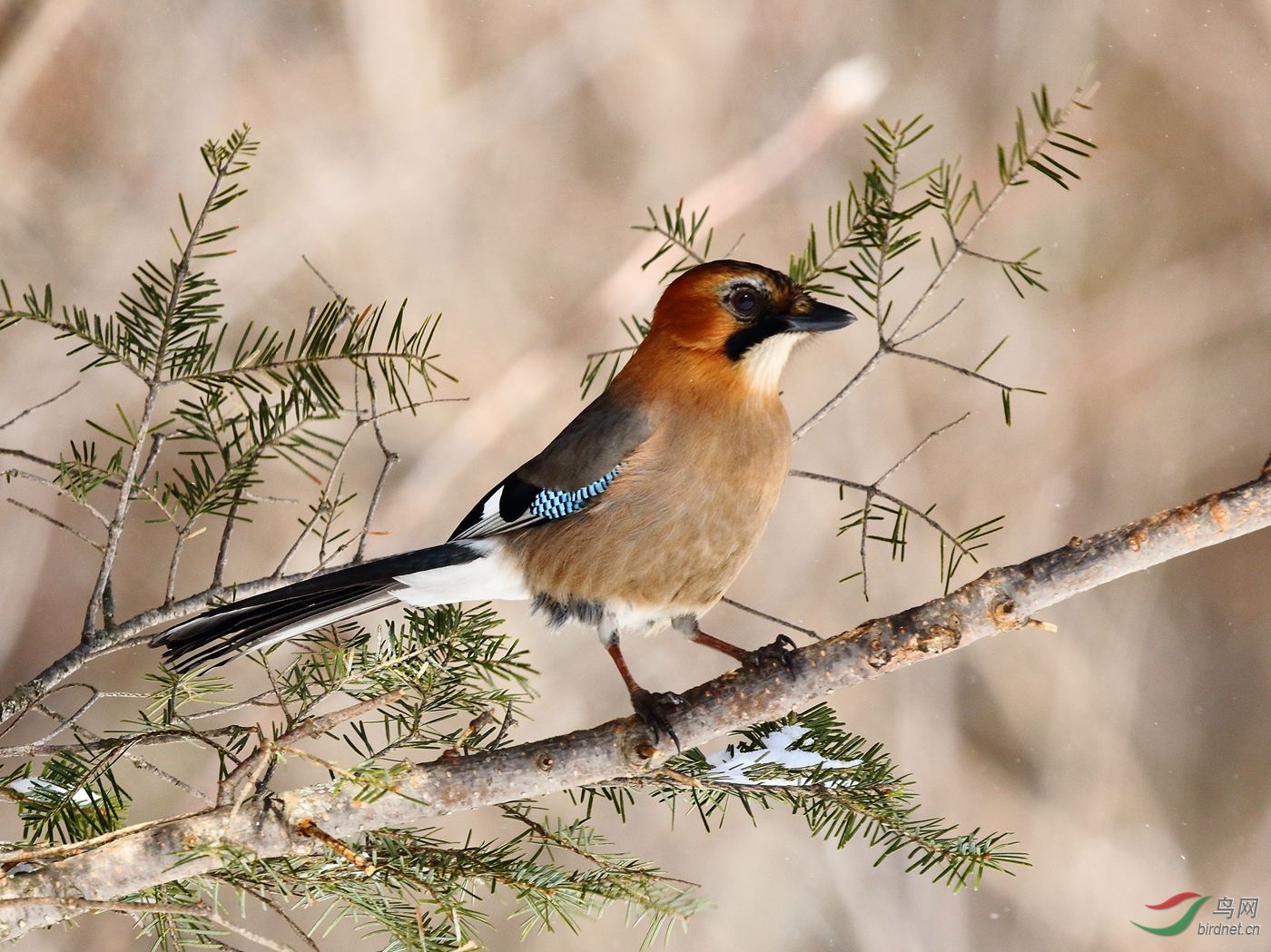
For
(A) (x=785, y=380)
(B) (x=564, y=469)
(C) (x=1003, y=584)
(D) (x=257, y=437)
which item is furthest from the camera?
(A) (x=785, y=380)

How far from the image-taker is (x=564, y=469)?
4.38 ft

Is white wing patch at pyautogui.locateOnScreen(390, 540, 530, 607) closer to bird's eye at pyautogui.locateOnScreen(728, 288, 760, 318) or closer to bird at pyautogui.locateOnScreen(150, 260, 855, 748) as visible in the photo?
bird at pyautogui.locateOnScreen(150, 260, 855, 748)

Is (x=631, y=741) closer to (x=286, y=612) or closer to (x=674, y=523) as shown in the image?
(x=674, y=523)

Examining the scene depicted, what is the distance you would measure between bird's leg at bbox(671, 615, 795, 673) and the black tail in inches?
11.4

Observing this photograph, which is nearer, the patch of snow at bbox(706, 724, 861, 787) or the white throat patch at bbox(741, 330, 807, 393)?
the patch of snow at bbox(706, 724, 861, 787)

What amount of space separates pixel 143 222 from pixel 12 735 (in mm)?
904

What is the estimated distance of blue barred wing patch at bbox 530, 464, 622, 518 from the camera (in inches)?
51.5

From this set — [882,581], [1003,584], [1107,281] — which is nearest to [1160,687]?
[882,581]

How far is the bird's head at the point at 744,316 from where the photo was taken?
1.30 metres

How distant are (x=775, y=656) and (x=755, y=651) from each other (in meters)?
0.10

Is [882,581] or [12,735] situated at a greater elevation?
[12,735]

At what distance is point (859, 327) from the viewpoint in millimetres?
2244

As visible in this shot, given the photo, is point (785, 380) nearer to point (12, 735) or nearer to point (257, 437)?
point (257, 437)

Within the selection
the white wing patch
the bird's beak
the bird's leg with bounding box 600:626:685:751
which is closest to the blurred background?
the white wing patch
